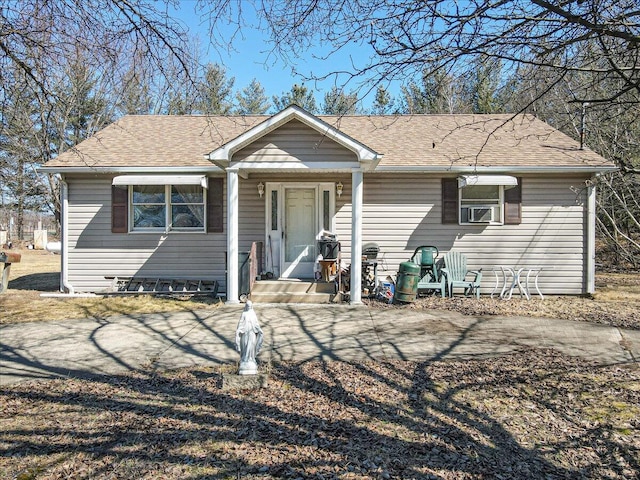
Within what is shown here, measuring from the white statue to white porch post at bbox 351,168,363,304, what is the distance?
4.40m

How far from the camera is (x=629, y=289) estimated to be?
35.5ft

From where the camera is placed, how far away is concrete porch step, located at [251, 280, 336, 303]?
8945mm

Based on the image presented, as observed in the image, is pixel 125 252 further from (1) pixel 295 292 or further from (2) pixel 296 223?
(1) pixel 295 292

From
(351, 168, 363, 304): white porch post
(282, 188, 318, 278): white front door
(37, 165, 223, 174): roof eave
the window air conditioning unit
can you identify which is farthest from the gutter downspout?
the window air conditioning unit

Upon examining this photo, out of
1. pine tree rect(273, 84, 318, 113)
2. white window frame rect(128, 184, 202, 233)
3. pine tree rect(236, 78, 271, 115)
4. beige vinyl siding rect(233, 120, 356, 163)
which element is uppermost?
pine tree rect(236, 78, 271, 115)

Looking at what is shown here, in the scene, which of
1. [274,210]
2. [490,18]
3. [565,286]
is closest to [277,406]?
[490,18]

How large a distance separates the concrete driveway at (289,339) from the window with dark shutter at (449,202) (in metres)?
2.79

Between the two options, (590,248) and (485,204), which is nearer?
(590,248)

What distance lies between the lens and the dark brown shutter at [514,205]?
10.0 metres

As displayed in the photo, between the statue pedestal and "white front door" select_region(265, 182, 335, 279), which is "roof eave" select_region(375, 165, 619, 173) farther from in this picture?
the statue pedestal

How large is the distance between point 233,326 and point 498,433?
15.0 feet

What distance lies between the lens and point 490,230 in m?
10.1

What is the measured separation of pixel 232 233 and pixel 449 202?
512 cm

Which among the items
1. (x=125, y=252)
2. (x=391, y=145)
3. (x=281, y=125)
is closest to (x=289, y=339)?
(x=281, y=125)
